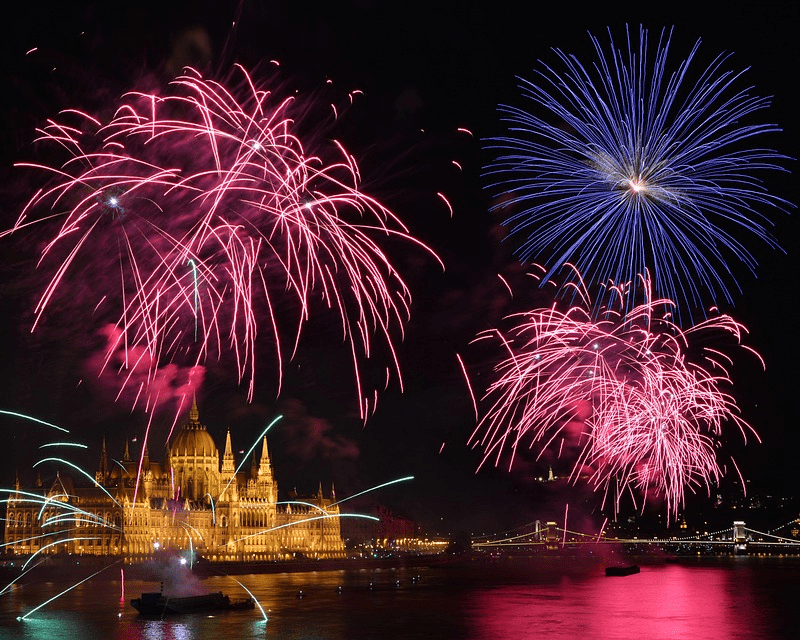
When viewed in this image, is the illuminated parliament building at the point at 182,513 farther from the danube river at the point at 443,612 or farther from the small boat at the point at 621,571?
the danube river at the point at 443,612

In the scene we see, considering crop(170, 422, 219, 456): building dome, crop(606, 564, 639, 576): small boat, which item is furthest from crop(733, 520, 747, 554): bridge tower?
crop(170, 422, 219, 456): building dome

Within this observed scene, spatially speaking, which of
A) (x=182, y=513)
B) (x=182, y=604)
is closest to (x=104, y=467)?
(x=182, y=513)

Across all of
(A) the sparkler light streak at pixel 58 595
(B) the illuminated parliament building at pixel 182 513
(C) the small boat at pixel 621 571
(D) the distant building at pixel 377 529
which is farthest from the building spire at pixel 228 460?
(C) the small boat at pixel 621 571

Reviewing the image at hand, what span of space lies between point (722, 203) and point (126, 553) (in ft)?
325

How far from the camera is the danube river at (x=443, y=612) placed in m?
31.9

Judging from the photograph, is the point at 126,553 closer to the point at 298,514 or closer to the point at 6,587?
the point at 298,514

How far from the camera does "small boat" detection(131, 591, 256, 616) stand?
37.4 metres

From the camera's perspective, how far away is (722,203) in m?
29.7

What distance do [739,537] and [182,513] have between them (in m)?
67.8

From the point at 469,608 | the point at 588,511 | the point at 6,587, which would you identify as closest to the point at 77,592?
the point at 6,587

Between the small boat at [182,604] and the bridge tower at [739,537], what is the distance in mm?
93972

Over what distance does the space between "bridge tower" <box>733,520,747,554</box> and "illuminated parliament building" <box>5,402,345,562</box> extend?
4852cm

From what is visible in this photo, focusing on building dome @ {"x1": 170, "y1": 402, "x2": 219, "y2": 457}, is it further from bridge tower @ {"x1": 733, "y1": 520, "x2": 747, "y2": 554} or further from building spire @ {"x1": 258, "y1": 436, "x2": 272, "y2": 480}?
bridge tower @ {"x1": 733, "y1": 520, "x2": 747, "y2": 554}

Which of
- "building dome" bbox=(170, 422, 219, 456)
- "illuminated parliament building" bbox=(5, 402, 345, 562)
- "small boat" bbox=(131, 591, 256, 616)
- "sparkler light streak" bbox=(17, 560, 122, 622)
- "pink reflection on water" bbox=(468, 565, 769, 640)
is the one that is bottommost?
"pink reflection on water" bbox=(468, 565, 769, 640)
